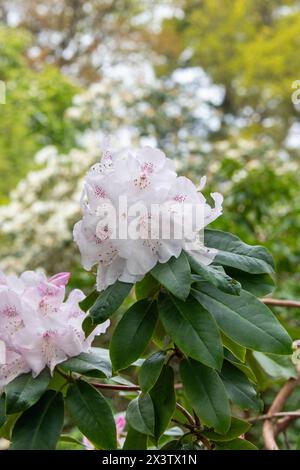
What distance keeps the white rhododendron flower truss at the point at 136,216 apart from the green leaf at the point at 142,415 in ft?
0.48

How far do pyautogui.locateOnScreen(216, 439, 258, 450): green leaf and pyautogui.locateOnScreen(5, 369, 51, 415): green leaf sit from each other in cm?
23

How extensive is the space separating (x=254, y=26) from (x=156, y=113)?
506 cm

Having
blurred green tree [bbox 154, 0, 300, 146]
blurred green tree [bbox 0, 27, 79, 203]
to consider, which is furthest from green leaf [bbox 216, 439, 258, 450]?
blurred green tree [bbox 154, 0, 300, 146]

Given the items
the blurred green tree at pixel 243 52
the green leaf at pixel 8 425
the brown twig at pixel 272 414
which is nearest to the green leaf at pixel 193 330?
the green leaf at pixel 8 425

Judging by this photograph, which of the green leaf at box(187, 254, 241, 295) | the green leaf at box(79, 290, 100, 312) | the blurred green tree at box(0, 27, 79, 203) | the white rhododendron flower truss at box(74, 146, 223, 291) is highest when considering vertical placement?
the blurred green tree at box(0, 27, 79, 203)

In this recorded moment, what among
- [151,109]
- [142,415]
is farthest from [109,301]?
[151,109]

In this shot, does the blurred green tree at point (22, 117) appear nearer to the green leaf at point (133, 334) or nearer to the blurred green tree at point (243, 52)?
the blurred green tree at point (243, 52)

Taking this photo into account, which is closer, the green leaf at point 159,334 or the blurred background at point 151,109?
the green leaf at point 159,334

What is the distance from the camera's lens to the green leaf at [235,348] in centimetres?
72

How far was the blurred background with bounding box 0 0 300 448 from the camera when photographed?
2615mm

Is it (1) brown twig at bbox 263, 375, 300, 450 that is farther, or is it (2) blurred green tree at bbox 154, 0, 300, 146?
(2) blurred green tree at bbox 154, 0, 300, 146

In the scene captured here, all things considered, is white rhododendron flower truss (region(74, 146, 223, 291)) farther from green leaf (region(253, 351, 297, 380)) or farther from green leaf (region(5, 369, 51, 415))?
green leaf (region(253, 351, 297, 380))

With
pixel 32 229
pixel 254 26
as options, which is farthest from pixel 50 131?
pixel 254 26

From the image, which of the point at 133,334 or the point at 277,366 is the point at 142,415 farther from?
the point at 277,366
